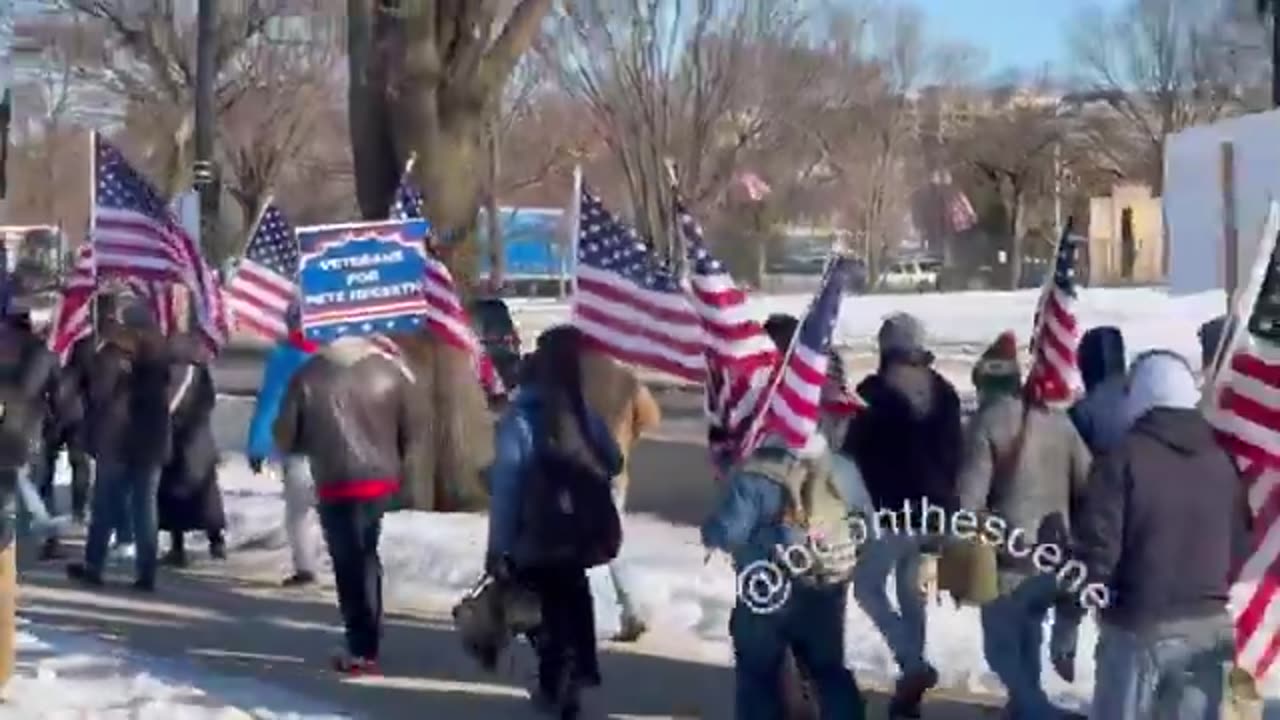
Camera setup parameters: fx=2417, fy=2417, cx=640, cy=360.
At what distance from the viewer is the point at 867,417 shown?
31.8 ft

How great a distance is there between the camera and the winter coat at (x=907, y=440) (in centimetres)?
958

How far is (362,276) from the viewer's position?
1258cm

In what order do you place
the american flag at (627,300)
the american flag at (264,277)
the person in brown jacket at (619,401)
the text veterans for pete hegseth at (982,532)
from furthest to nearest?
1. the american flag at (264,277)
2. the person in brown jacket at (619,401)
3. the american flag at (627,300)
4. the text veterans for pete hegseth at (982,532)

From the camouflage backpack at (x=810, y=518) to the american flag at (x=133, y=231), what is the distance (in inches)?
264

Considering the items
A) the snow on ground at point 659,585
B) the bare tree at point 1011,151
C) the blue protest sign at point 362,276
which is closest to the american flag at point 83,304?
the snow on ground at point 659,585

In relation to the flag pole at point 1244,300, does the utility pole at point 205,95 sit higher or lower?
higher

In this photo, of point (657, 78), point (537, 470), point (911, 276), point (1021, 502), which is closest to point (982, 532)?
point (1021, 502)

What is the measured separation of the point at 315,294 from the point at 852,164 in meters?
47.5

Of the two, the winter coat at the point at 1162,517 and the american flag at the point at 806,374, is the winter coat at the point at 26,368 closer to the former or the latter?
the american flag at the point at 806,374

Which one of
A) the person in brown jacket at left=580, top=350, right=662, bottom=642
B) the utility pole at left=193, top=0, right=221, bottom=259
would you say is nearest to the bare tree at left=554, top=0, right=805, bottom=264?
the utility pole at left=193, top=0, right=221, bottom=259

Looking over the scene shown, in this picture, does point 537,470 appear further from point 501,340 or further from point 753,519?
point 501,340

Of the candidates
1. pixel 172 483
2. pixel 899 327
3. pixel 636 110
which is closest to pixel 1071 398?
pixel 899 327

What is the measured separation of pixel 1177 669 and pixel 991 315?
3727cm

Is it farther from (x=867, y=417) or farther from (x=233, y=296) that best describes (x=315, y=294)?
(x=867, y=417)
